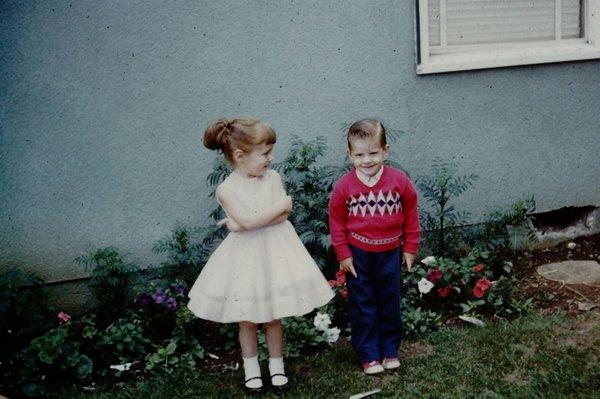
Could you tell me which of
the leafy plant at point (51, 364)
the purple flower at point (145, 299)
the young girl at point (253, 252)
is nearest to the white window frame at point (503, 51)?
the young girl at point (253, 252)

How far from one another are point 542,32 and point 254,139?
11.1ft

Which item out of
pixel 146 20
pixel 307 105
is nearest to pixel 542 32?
pixel 307 105

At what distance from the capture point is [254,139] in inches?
116

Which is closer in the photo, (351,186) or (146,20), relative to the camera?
(351,186)

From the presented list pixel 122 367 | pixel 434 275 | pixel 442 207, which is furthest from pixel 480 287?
pixel 122 367

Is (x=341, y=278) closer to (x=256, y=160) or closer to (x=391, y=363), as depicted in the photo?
(x=391, y=363)

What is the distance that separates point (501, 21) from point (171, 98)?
2836mm

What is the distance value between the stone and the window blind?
6.35 ft

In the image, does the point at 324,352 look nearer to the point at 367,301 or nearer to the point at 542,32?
the point at 367,301

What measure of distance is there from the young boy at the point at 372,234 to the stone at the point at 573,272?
189cm

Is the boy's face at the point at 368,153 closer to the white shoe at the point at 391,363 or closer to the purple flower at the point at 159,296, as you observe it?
the white shoe at the point at 391,363

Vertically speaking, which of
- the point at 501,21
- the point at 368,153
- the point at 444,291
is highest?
the point at 501,21

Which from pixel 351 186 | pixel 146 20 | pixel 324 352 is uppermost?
pixel 146 20

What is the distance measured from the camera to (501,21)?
5027 millimetres
